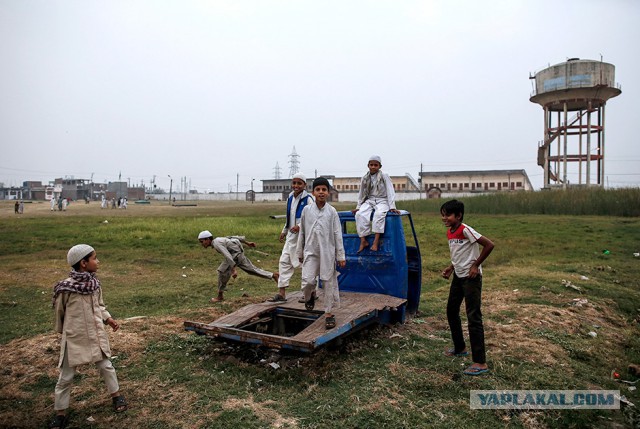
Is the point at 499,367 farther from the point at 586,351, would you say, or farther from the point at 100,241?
the point at 100,241

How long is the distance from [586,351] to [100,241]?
15.8 meters

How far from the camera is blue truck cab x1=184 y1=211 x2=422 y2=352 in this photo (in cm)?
483

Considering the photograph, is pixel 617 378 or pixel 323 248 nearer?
pixel 617 378

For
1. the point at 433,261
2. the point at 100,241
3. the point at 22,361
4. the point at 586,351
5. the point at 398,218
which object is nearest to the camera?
the point at 22,361

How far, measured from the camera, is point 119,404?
3924 mm

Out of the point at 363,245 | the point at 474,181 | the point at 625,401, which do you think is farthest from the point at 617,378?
the point at 474,181

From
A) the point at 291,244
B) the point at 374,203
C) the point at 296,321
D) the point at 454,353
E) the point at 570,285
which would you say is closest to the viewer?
the point at 454,353

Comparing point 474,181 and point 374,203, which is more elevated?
point 474,181

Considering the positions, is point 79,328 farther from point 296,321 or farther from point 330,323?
point 296,321

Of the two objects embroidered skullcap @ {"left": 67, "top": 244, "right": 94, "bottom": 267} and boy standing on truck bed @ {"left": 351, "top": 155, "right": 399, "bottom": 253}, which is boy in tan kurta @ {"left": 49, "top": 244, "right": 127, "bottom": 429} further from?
boy standing on truck bed @ {"left": 351, "top": 155, "right": 399, "bottom": 253}

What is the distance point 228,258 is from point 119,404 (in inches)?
175

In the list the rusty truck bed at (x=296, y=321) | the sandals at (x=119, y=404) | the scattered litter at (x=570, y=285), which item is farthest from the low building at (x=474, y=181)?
the sandals at (x=119, y=404)

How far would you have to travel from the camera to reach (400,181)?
73000 millimetres

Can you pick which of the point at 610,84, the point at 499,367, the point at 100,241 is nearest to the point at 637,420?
the point at 499,367
